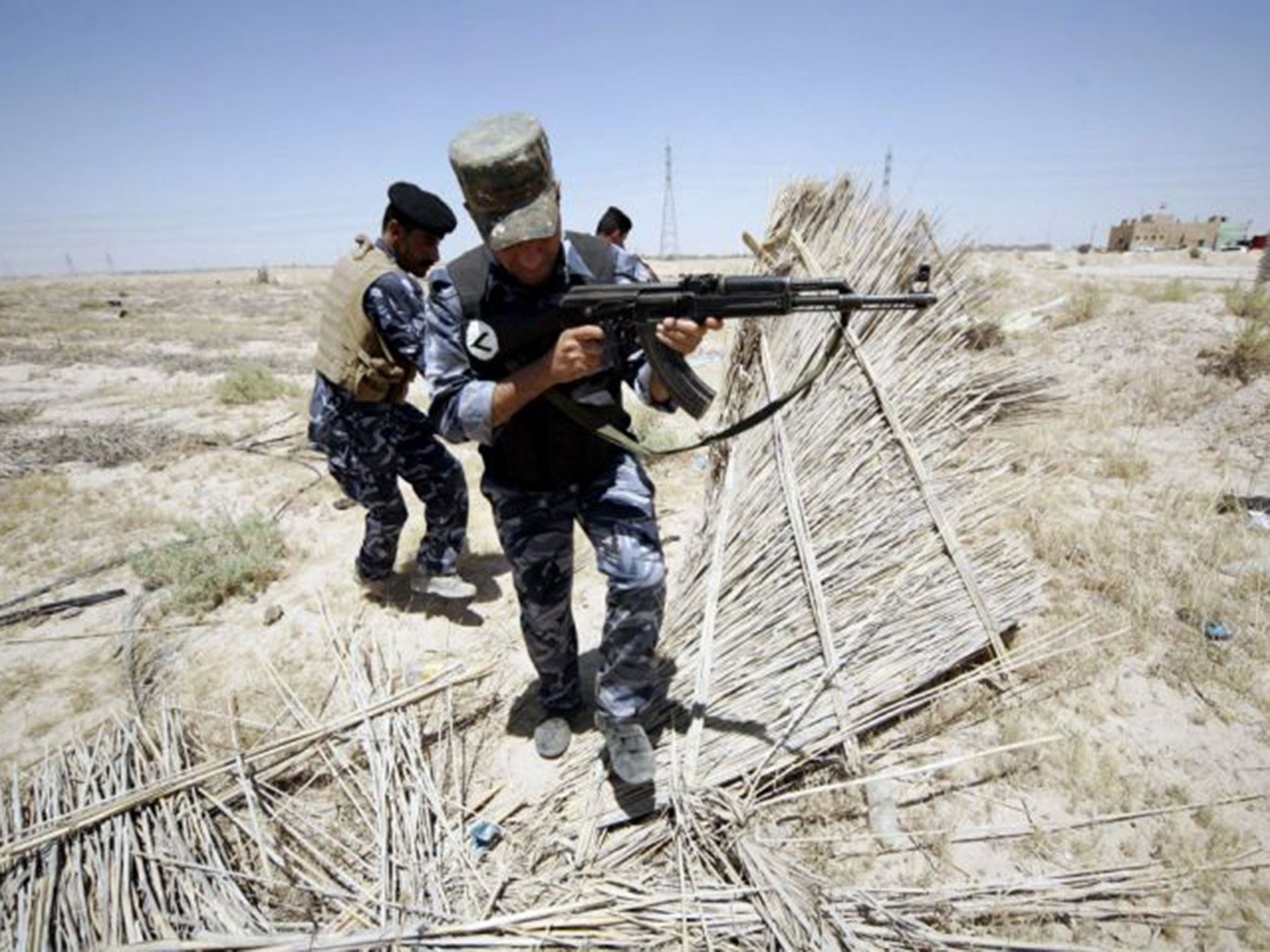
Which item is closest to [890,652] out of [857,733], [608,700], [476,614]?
[857,733]

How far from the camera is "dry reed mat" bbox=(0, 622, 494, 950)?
184 cm

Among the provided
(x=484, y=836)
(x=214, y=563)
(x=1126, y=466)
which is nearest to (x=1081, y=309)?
(x=1126, y=466)

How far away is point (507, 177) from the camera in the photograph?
5.99ft

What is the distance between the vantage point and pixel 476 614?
11.8ft

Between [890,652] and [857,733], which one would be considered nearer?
[857,733]

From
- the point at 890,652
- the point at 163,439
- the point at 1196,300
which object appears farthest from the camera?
the point at 1196,300

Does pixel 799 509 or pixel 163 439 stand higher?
pixel 799 509

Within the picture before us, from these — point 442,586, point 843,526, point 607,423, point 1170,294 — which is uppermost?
point 607,423

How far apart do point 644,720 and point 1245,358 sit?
635cm

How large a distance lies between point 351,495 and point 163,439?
14.6ft

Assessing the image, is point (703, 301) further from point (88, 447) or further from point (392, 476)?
point (88, 447)

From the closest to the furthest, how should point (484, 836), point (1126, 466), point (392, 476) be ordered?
point (484, 836)
point (392, 476)
point (1126, 466)

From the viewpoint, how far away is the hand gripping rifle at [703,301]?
1.86 m

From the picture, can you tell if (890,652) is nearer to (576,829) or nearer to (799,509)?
(799,509)
